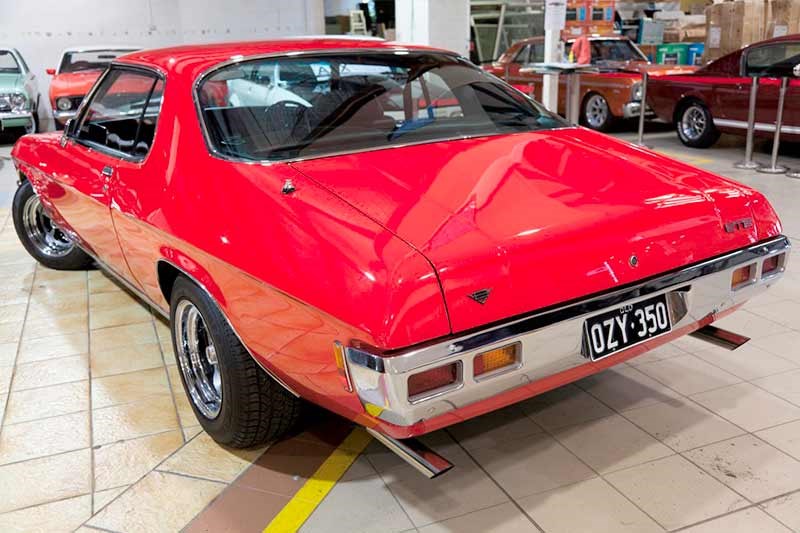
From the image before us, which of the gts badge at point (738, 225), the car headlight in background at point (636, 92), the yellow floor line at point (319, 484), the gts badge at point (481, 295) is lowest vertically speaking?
the yellow floor line at point (319, 484)

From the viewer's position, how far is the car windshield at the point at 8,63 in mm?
10234

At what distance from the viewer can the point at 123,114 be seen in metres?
3.66

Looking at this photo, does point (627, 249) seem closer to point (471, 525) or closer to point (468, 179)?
point (468, 179)

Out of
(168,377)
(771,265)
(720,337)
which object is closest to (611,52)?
(720,337)

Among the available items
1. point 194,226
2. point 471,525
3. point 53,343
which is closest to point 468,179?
point 194,226

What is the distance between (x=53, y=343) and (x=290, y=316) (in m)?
2.27

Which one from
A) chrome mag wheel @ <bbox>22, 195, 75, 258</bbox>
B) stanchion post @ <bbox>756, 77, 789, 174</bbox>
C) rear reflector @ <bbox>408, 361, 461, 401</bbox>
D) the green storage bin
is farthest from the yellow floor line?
the green storage bin

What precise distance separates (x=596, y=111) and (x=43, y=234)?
25.8 feet

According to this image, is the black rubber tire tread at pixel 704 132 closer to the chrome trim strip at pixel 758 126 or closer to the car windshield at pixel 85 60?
the chrome trim strip at pixel 758 126

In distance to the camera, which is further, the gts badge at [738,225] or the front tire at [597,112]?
the front tire at [597,112]

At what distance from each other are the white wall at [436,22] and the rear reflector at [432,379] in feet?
26.3

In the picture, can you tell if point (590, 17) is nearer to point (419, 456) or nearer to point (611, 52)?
point (611, 52)

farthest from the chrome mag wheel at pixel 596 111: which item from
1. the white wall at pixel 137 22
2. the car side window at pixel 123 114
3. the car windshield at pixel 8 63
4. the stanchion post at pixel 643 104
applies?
the car windshield at pixel 8 63

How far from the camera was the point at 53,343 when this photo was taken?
3.67 meters
